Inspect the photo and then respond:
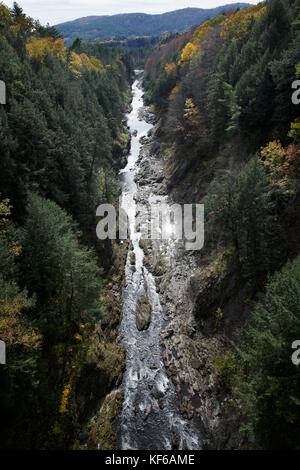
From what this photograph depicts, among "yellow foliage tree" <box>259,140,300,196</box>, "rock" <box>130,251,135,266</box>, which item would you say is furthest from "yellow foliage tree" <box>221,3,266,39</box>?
"rock" <box>130,251,135,266</box>

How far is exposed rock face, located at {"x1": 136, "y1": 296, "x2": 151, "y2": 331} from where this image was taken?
30.5 m

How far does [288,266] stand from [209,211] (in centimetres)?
1008

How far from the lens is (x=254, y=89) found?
33.3m

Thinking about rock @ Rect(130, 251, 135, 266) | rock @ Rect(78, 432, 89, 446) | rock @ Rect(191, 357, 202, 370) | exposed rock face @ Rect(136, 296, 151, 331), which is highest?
rock @ Rect(130, 251, 135, 266)

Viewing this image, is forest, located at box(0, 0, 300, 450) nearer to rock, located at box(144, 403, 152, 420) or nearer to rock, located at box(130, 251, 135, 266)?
rock, located at box(130, 251, 135, 266)

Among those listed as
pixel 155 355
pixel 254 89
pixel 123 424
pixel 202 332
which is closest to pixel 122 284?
pixel 155 355

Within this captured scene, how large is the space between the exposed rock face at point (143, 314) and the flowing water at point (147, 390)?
1.71ft

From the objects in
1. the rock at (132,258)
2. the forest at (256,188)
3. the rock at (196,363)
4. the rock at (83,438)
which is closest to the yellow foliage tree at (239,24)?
the forest at (256,188)

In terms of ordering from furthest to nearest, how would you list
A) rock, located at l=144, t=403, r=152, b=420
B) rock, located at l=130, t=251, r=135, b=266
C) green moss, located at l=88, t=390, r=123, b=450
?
rock, located at l=130, t=251, r=135, b=266, rock, located at l=144, t=403, r=152, b=420, green moss, located at l=88, t=390, r=123, b=450

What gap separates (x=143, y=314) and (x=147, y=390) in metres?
8.85

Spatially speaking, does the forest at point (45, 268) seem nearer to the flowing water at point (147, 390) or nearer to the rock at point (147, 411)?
the flowing water at point (147, 390)

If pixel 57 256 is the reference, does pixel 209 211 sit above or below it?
above

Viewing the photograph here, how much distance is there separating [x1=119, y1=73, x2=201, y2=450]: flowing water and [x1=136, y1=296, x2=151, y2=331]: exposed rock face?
522mm
